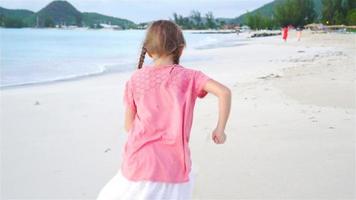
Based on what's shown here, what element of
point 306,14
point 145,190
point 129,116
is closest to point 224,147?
point 129,116

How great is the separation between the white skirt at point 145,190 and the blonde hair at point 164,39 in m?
0.54

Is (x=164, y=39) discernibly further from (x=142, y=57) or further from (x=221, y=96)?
(x=221, y=96)

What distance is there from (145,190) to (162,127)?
0.27 metres

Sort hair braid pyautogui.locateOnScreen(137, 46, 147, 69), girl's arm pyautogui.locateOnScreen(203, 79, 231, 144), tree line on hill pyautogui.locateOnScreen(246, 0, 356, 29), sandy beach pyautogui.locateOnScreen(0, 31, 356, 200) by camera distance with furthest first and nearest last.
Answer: tree line on hill pyautogui.locateOnScreen(246, 0, 356, 29) → sandy beach pyautogui.locateOnScreen(0, 31, 356, 200) → hair braid pyautogui.locateOnScreen(137, 46, 147, 69) → girl's arm pyautogui.locateOnScreen(203, 79, 231, 144)

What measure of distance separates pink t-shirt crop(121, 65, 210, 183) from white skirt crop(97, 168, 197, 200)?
0.02m

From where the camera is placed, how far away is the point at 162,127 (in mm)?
2033

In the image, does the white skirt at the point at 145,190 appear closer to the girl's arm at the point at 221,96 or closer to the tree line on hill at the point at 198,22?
the girl's arm at the point at 221,96

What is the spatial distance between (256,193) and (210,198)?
305 millimetres

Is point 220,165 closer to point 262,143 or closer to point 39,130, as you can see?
point 262,143

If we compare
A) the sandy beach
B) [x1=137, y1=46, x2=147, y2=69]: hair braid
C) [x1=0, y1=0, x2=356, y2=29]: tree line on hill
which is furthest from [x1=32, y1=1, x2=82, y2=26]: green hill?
[x1=137, y1=46, x2=147, y2=69]: hair braid

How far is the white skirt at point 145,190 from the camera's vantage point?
78.7 inches

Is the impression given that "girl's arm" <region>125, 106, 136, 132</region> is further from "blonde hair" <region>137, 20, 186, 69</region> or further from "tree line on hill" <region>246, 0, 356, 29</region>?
"tree line on hill" <region>246, 0, 356, 29</region>

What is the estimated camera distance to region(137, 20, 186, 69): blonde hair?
6.68ft

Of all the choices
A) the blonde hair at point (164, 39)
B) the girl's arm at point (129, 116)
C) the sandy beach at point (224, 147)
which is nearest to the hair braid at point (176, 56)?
the blonde hair at point (164, 39)
